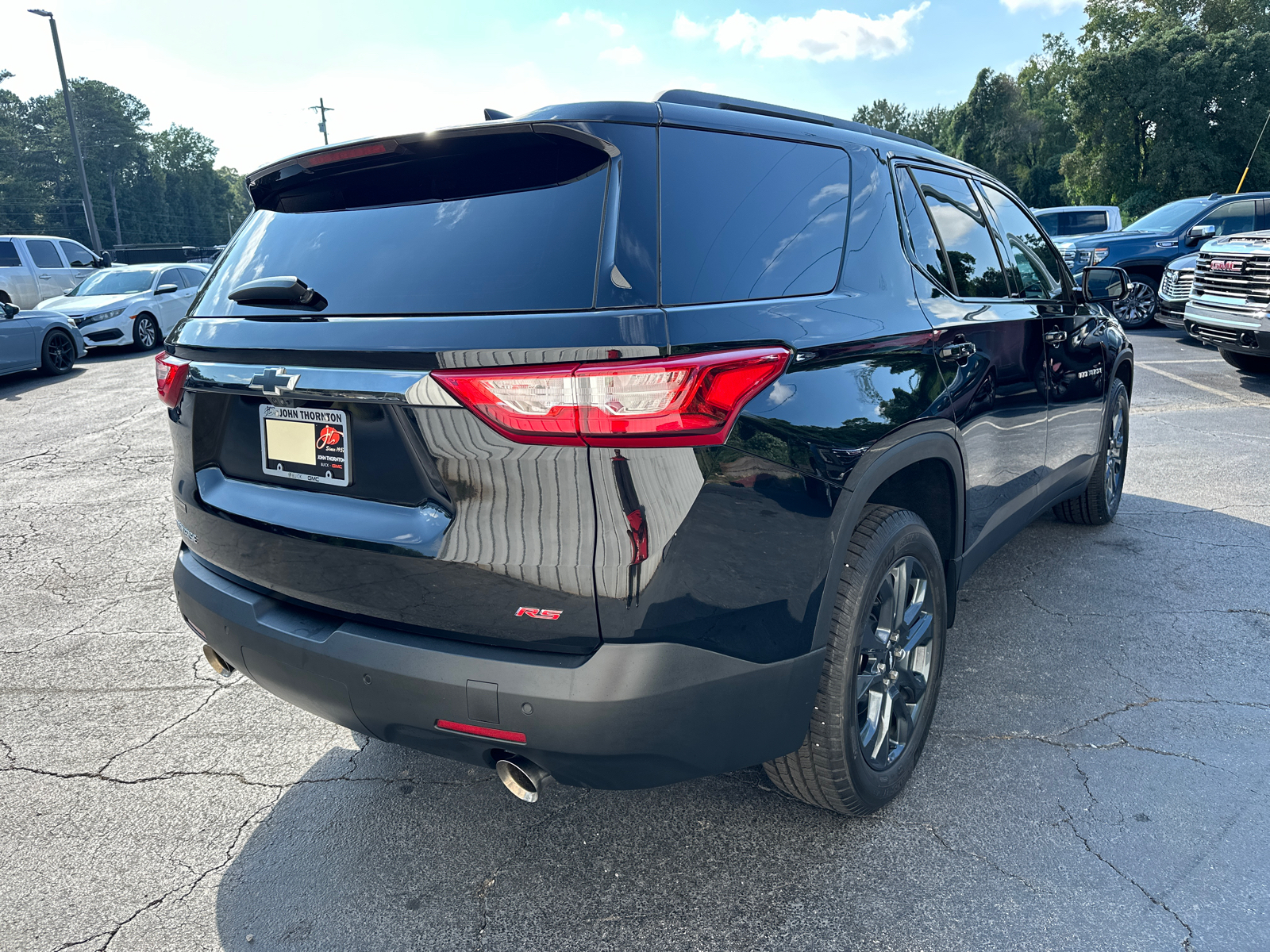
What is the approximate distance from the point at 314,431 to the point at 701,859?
4.84ft

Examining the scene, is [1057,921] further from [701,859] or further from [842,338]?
[842,338]

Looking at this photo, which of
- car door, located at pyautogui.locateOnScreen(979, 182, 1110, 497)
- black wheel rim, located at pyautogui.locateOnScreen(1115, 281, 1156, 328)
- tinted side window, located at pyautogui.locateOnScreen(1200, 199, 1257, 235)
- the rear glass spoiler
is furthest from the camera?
black wheel rim, located at pyautogui.locateOnScreen(1115, 281, 1156, 328)

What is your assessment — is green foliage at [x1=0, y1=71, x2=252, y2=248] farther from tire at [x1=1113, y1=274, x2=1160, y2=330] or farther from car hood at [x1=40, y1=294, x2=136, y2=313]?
tire at [x1=1113, y1=274, x2=1160, y2=330]

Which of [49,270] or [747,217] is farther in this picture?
[49,270]

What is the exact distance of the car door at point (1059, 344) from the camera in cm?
360

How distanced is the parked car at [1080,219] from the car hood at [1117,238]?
4.01 metres

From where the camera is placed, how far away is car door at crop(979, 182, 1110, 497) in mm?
3602

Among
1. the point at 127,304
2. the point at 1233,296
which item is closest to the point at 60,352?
the point at 127,304

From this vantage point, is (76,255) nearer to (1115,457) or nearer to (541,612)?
(1115,457)

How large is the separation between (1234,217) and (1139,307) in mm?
1893

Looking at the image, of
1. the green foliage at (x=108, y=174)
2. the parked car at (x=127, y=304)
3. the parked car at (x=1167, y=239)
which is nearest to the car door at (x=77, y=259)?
the parked car at (x=127, y=304)

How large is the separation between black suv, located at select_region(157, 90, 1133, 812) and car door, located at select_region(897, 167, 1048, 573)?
0.71 feet

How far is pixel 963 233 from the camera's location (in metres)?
3.17

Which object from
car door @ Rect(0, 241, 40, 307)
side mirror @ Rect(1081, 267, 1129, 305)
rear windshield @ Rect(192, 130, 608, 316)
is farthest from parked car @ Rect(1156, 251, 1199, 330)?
car door @ Rect(0, 241, 40, 307)
